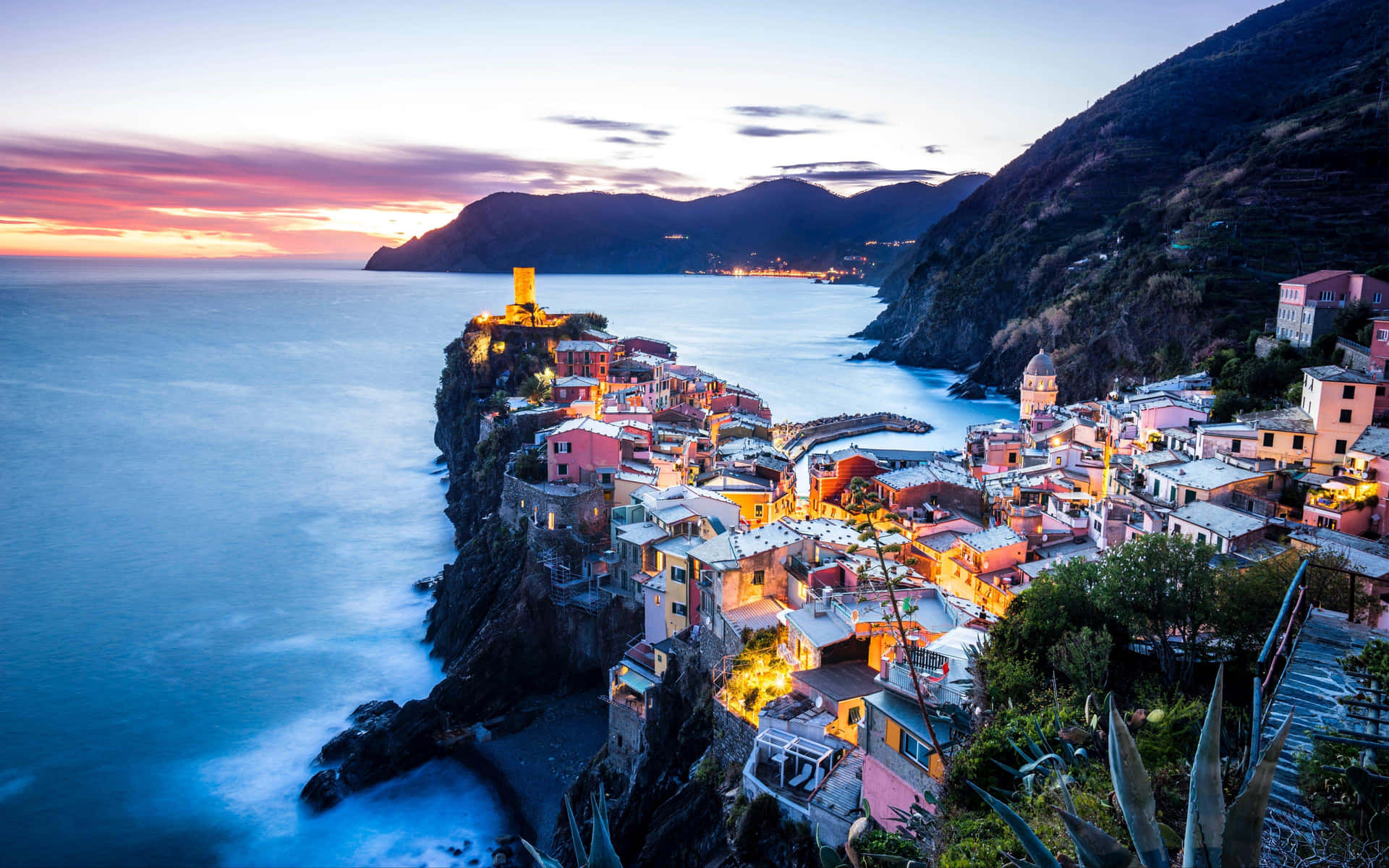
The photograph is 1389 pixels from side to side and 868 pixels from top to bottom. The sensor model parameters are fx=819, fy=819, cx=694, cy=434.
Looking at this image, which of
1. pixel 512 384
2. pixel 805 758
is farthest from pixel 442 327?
pixel 805 758

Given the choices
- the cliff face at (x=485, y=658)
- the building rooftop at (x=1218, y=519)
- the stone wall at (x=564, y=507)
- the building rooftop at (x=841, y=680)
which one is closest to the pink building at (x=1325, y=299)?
the building rooftop at (x=1218, y=519)

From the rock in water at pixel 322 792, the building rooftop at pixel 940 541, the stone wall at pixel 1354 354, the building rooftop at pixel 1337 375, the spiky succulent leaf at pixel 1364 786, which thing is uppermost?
the stone wall at pixel 1354 354

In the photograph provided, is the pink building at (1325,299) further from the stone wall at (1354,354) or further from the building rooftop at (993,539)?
the building rooftop at (993,539)

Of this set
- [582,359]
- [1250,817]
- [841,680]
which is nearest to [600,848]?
[1250,817]

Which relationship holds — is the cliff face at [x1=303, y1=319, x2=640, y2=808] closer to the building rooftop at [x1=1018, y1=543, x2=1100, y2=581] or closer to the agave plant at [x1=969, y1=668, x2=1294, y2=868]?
the building rooftop at [x1=1018, y1=543, x2=1100, y2=581]

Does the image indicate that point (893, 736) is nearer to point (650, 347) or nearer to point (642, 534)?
point (642, 534)

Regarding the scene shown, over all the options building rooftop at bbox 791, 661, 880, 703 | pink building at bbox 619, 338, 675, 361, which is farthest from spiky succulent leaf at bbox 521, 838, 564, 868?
pink building at bbox 619, 338, 675, 361
